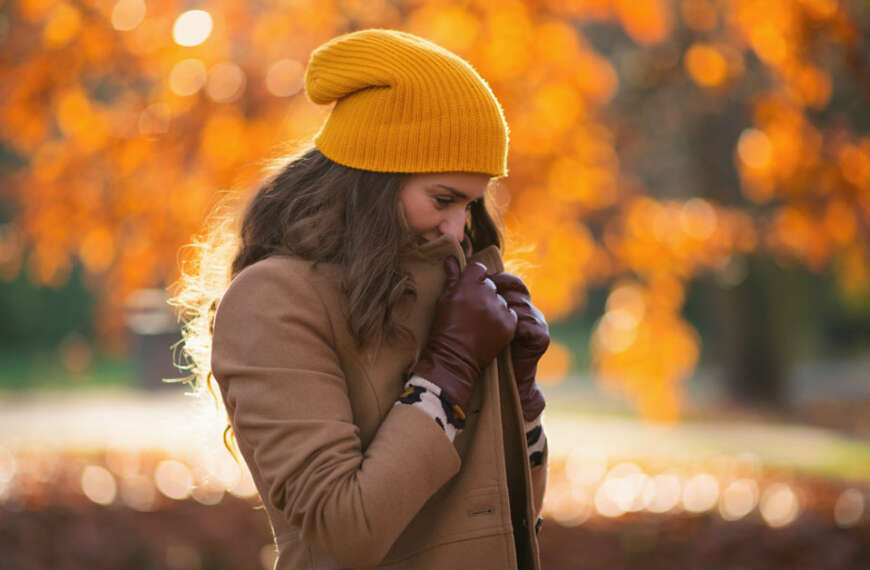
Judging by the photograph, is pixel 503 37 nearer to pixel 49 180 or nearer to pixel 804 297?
pixel 49 180

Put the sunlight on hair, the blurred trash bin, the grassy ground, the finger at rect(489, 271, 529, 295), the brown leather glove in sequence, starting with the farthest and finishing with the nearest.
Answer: the grassy ground
the blurred trash bin
the sunlight on hair
the finger at rect(489, 271, 529, 295)
the brown leather glove

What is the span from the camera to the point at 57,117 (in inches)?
200

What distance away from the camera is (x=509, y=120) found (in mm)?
5012

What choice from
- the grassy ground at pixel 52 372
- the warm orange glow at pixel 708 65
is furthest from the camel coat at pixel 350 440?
the grassy ground at pixel 52 372

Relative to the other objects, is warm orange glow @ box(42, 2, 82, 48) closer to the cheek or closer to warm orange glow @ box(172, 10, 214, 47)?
warm orange glow @ box(172, 10, 214, 47)

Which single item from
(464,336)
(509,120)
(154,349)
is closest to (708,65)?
(509,120)

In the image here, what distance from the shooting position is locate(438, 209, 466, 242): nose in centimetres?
181

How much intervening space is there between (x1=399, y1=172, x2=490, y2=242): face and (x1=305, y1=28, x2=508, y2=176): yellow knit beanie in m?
0.04

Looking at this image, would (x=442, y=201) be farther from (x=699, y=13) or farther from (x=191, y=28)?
(x=699, y=13)

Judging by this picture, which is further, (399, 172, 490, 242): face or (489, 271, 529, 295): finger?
(489, 271, 529, 295): finger

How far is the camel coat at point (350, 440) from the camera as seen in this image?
5.10 feet

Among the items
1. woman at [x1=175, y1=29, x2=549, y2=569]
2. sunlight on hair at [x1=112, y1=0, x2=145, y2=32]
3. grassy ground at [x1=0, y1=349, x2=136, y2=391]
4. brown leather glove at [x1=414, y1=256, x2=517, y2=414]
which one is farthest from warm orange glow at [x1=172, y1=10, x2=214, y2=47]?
grassy ground at [x1=0, y1=349, x2=136, y2=391]

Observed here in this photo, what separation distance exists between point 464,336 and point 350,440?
26cm

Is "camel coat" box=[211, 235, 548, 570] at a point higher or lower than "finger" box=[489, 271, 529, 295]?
lower
